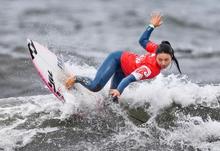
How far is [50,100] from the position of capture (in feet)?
40.7

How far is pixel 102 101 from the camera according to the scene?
11148mm

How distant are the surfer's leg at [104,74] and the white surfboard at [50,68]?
0.53 m

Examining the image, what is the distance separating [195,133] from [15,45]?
37.9ft

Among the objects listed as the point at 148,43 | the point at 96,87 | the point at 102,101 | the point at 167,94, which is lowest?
the point at 167,94

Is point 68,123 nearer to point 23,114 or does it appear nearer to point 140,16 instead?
point 23,114

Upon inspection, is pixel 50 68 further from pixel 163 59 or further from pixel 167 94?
pixel 163 59

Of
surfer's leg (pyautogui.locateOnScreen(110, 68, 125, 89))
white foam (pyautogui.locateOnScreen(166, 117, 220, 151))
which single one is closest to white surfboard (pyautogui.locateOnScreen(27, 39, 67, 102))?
surfer's leg (pyautogui.locateOnScreen(110, 68, 125, 89))

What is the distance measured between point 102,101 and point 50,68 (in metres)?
1.37

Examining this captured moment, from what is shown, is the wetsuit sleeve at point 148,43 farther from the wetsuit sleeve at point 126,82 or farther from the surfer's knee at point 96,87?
the surfer's knee at point 96,87

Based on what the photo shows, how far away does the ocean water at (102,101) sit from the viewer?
33.6ft

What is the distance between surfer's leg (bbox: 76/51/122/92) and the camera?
10906 millimetres

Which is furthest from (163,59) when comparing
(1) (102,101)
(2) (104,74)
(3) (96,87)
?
(1) (102,101)

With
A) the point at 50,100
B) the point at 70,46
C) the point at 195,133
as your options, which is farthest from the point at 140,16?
the point at 195,133

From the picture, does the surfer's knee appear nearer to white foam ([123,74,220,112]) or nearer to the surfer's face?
white foam ([123,74,220,112])
